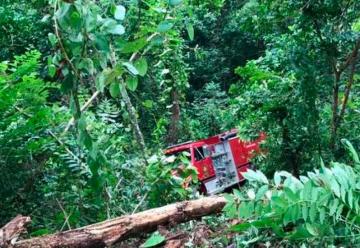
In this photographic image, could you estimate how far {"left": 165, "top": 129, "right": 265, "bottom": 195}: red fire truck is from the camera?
8.13 meters

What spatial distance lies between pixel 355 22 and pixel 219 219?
3270mm

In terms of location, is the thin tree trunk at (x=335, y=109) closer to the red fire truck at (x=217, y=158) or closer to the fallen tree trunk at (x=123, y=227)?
the fallen tree trunk at (x=123, y=227)

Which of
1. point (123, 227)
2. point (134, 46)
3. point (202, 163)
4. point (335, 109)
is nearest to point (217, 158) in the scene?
point (202, 163)

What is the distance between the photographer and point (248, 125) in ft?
18.6

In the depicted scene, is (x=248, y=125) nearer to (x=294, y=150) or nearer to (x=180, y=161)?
(x=294, y=150)

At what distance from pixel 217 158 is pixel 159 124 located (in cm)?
444

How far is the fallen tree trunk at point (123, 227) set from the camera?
242 centimetres

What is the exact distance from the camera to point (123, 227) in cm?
261

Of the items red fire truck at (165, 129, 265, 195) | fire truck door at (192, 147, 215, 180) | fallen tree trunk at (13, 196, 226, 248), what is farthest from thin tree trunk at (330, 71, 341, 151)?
fire truck door at (192, 147, 215, 180)

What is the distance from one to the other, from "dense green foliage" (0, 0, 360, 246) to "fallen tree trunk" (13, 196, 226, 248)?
0.19 metres

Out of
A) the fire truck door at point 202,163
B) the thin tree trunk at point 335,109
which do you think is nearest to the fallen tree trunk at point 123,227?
the thin tree trunk at point 335,109

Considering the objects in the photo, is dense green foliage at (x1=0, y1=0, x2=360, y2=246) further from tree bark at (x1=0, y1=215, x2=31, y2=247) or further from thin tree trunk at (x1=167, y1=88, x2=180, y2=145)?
thin tree trunk at (x1=167, y1=88, x2=180, y2=145)

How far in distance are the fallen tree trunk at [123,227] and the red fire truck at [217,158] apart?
463cm

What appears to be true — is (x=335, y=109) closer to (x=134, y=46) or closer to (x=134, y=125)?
(x=134, y=125)
